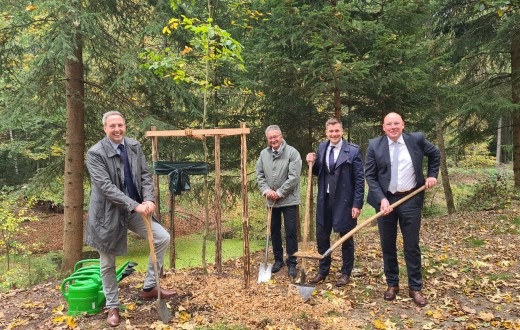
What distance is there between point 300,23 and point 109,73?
4.57 metres

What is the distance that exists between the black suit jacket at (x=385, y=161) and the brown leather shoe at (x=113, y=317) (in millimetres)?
3234

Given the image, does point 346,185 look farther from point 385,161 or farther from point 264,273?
point 264,273

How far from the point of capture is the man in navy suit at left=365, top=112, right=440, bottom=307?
15.5ft

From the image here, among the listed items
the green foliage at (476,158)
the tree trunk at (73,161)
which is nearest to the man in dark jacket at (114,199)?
the tree trunk at (73,161)

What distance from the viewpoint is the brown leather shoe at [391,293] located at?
16.2ft

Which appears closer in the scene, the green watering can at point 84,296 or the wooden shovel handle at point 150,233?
the wooden shovel handle at point 150,233

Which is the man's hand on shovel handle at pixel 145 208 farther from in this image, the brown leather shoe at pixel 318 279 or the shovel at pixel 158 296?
the brown leather shoe at pixel 318 279

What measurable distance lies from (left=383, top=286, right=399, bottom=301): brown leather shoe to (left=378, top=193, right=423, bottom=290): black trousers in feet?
0.16

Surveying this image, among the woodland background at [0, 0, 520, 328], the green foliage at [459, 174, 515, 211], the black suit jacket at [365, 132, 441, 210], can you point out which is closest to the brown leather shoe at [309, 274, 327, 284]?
the black suit jacket at [365, 132, 441, 210]

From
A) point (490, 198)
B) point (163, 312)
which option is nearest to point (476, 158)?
point (490, 198)

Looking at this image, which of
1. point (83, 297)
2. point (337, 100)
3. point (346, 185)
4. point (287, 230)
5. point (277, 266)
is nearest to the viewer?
point (83, 297)

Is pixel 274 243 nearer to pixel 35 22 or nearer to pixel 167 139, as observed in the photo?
pixel 167 139

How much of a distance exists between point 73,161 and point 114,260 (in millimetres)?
4777

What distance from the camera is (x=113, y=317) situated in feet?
14.4
